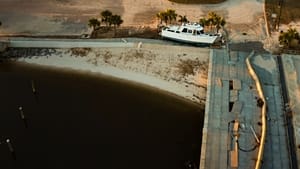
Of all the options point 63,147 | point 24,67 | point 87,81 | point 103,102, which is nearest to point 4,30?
point 24,67

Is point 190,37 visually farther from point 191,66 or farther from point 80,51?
point 80,51

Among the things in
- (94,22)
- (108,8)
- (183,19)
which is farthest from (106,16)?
(183,19)

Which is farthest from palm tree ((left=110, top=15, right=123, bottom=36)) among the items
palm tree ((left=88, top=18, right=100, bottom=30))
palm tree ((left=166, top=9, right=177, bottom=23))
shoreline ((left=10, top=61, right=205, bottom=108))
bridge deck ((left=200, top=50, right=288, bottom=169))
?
bridge deck ((left=200, top=50, right=288, bottom=169))

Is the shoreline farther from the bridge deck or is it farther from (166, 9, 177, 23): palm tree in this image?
(166, 9, 177, 23): palm tree

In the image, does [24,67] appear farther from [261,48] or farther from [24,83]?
[261,48]

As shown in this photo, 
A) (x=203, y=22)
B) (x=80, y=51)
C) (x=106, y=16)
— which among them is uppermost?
(x=106, y=16)

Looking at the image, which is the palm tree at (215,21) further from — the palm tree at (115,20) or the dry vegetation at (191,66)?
the palm tree at (115,20)

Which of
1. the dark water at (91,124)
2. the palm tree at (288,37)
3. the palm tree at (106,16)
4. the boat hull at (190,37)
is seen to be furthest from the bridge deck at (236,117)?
the palm tree at (106,16)
